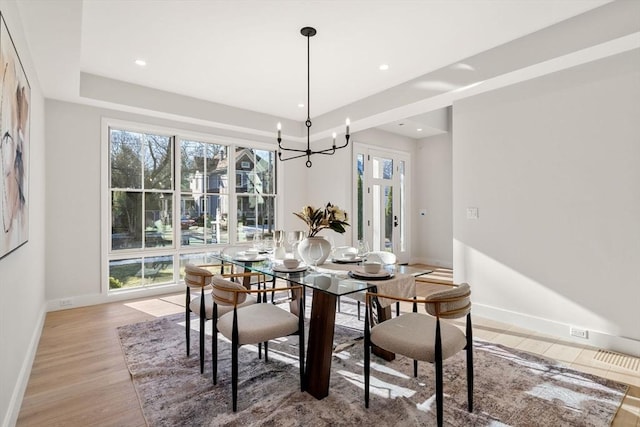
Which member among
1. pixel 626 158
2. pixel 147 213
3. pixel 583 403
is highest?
pixel 626 158

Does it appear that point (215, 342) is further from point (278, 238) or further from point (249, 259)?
point (278, 238)

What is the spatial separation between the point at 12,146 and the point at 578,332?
4.60m

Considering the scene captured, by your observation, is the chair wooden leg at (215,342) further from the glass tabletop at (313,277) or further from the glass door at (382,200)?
the glass door at (382,200)

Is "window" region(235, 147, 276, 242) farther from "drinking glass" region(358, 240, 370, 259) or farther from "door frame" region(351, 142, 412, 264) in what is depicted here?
"drinking glass" region(358, 240, 370, 259)

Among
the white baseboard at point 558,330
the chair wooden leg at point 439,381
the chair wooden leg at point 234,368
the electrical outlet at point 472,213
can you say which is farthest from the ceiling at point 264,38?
the white baseboard at point 558,330

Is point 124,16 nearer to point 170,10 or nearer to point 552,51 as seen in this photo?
point 170,10

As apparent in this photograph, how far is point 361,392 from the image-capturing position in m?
2.18

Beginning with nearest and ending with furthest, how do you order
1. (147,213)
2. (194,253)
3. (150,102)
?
(150,102) < (147,213) < (194,253)

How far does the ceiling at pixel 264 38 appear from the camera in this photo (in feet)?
8.38

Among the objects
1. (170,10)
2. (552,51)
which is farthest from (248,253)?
(552,51)

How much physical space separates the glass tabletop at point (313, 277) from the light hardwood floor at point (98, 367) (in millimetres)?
568

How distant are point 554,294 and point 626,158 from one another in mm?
1380

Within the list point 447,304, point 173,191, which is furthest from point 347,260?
point 173,191

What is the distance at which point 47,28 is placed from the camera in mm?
2365
